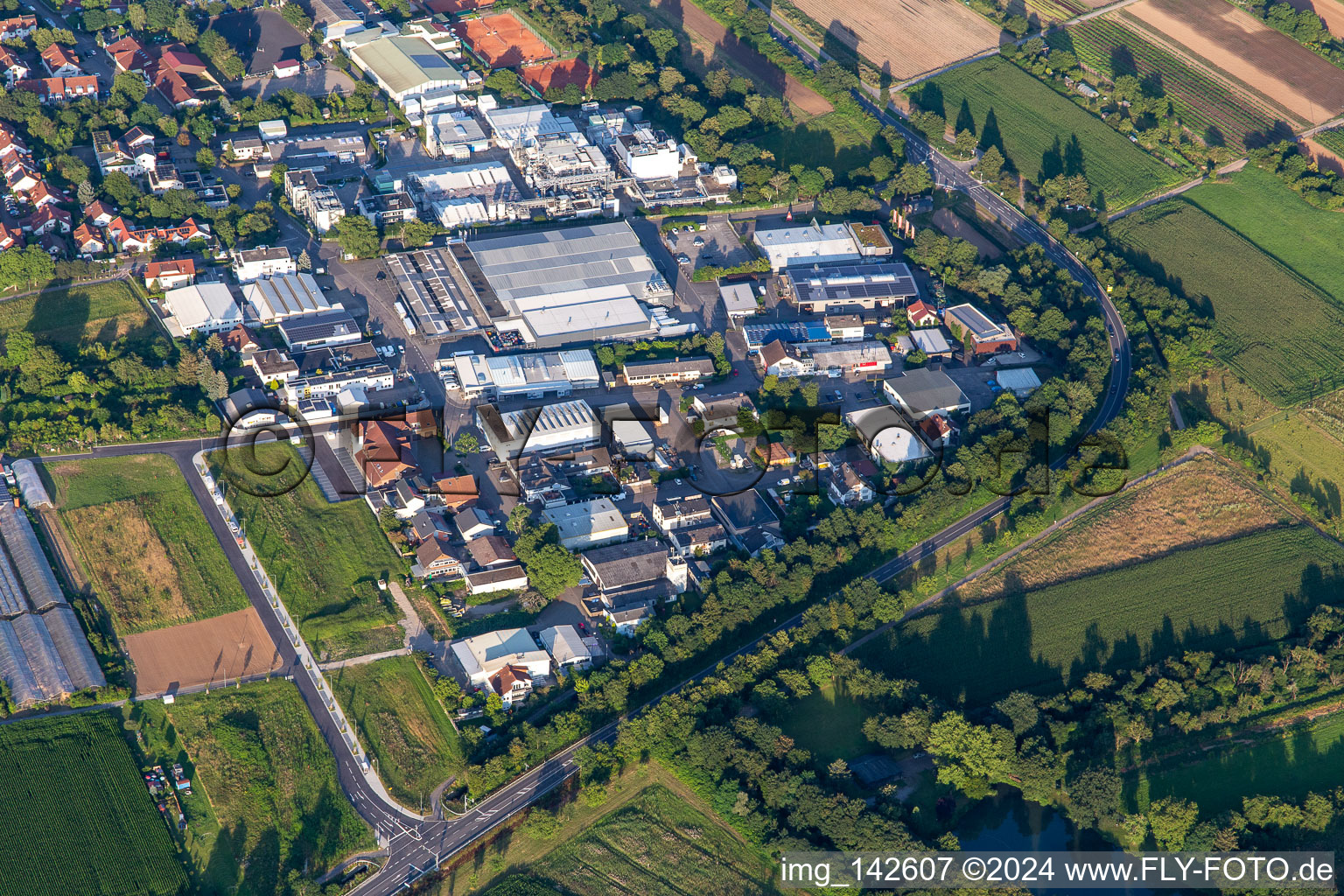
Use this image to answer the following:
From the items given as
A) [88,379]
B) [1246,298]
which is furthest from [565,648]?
[1246,298]

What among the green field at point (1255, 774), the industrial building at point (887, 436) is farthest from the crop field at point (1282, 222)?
the green field at point (1255, 774)

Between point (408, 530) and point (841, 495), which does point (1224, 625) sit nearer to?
point (841, 495)

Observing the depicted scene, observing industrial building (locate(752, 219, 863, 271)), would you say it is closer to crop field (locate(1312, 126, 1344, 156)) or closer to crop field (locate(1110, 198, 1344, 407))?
crop field (locate(1110, 198, 1344, 407))

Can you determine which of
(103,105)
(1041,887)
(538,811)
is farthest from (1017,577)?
(103,105)

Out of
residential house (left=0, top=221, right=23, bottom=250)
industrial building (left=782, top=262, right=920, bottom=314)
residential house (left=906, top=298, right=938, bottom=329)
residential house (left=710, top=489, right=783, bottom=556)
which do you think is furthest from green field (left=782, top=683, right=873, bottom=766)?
residential house (left=0, top=221, right=23, bottom=250)

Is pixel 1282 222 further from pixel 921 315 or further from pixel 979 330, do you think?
pixel 921 315

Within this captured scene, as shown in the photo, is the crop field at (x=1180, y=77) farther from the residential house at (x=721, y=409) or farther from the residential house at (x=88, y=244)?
the residential house at (x=88, y=244)
